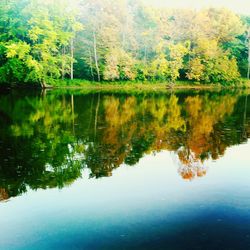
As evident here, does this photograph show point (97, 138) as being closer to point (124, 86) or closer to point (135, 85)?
point (124, 86)

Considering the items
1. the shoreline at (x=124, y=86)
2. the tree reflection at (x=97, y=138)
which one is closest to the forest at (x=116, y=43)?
the shoreline at (x=124, y=86)

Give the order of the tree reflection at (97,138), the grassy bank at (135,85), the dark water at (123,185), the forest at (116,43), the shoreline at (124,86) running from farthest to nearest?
the grassy bank at (135,85), the shoreline at (124,86), the forest at (116,43), the tree reflection at (97,138), the dark water at (123,185)

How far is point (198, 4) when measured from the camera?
66375 mm

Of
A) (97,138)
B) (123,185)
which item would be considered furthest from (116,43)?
(123,185)

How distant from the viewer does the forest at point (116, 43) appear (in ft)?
155

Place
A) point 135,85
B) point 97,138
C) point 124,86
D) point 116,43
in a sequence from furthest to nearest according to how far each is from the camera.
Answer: point 135,85, point 116,43, point 124,86, point 97,138

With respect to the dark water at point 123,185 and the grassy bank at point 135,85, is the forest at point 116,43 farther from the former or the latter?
the dark water at point 123,185

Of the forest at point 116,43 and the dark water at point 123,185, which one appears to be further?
the forest at point 116,43

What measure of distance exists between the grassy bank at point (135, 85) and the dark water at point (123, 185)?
30.2 m

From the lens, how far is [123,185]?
36.6 feet

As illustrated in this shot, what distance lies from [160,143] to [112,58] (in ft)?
124

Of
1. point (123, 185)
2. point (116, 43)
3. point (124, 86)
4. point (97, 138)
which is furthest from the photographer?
point (116, 43)

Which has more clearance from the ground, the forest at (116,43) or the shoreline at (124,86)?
the forest at (116,43)

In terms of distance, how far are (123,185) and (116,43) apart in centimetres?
4660
